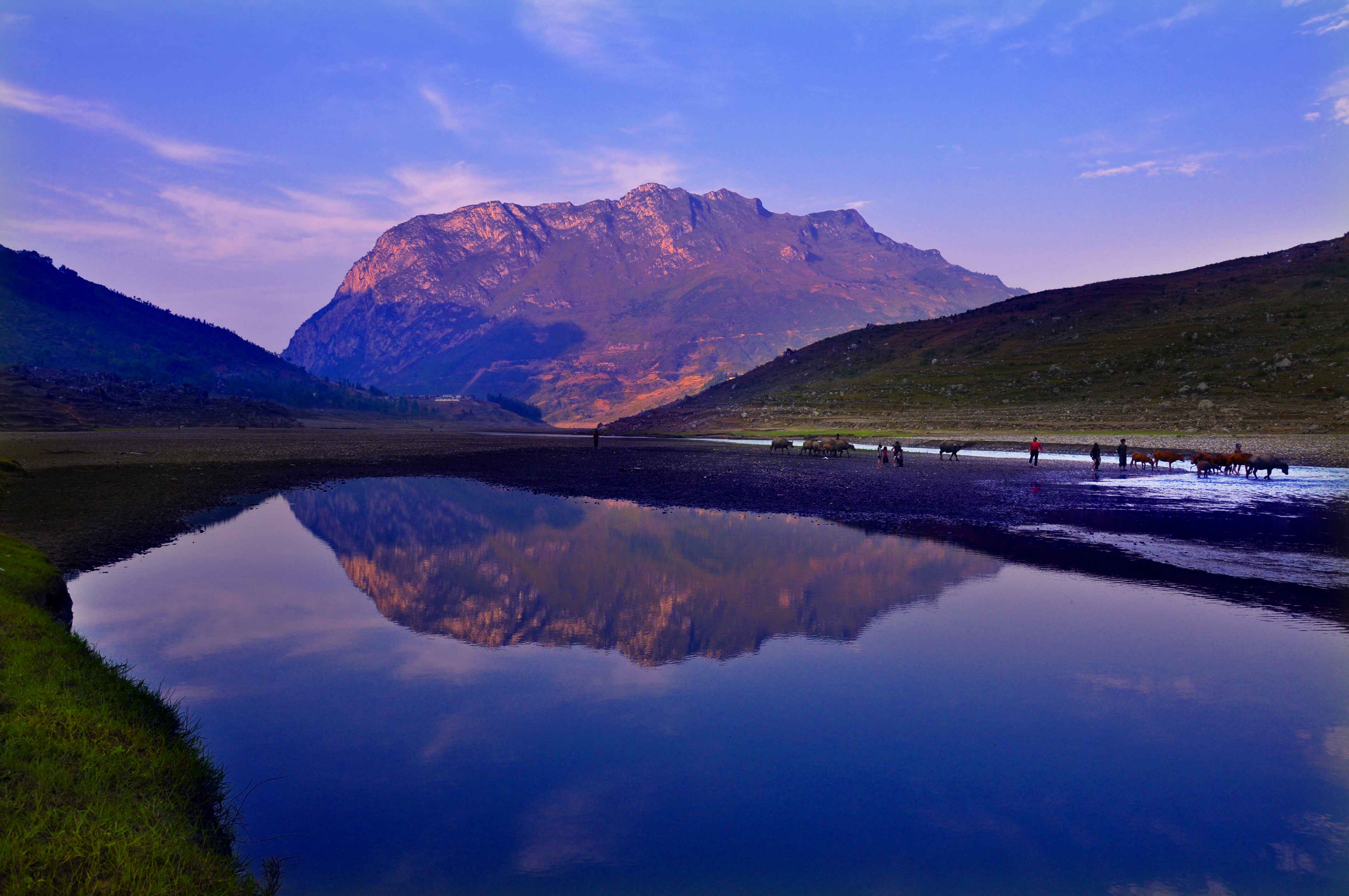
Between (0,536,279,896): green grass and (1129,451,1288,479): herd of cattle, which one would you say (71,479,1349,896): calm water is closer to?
(0,536,279,896): green grass

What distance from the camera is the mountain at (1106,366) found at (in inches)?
3452

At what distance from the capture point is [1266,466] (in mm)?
47812

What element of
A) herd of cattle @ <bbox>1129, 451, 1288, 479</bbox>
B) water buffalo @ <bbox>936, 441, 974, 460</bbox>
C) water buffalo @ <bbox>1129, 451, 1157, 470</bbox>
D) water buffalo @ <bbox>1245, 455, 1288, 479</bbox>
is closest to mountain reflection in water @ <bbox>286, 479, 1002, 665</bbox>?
water buffalo @ <bbox>1245, 455, 1288, 479</bbox>

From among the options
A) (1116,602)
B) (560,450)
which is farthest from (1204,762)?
(560,450)

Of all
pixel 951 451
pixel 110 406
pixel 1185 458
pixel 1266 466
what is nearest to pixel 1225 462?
pixel 1266 466

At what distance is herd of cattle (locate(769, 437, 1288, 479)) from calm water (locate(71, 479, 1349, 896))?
37176 mm

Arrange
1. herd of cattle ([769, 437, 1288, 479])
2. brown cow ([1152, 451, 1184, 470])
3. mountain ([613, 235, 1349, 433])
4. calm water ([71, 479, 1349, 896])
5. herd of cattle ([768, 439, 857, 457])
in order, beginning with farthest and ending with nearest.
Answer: mountain ([613, 235, 1349, 433]) → herd of cattle ([768, 439, 857, 457]) → brown cow ([1152, 451, 1184, 470]) → herd of cattle ([769, 437, 1288, 479]) → calm water ([71, 479, 1349, 896])

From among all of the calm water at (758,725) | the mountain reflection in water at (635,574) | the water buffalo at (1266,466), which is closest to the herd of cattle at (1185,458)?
the water buffalo at (1266,466)

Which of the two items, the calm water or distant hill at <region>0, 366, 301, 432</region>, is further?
distant hill at <region>0, 366, 301, 432</region>

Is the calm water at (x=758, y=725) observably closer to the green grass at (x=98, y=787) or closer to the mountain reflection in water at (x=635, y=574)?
the mountain reflection in water at (x=635, y=574)

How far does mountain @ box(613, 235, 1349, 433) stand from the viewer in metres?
87.7

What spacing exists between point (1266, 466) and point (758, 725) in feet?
164

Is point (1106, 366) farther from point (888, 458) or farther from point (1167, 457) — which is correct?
point (888, 458)

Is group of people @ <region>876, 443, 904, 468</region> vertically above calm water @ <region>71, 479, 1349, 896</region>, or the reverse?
group of people @ <region>876, 443, 904, 468</region>
